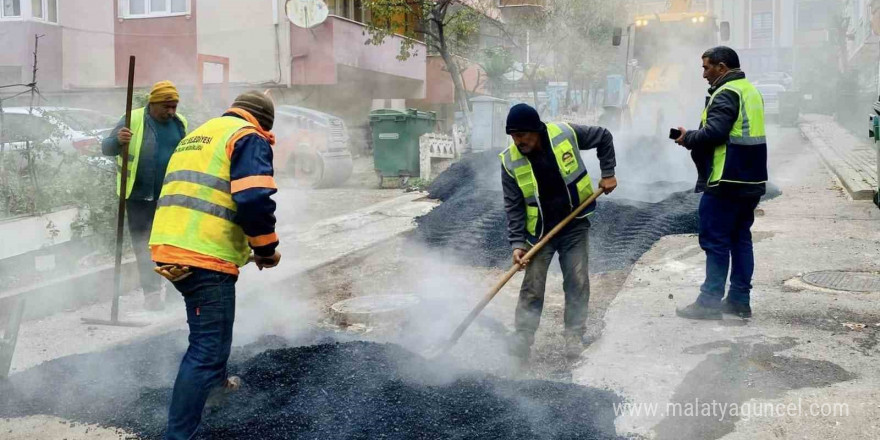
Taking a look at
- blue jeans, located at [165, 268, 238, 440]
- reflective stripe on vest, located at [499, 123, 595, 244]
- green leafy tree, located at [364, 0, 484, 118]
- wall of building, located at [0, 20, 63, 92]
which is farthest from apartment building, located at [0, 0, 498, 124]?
blue jeans, located at [165, 268, 238, 440]

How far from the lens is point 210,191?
326 centimetres

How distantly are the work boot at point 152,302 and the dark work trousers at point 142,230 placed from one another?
7 centimetres

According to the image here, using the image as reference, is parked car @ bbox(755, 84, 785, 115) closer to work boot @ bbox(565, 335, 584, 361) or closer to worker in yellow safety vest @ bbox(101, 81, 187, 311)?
work boot @ bbox(565, 335, 584, 361)

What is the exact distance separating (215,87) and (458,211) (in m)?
7.96

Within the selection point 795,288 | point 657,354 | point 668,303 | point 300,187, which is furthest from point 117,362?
point 300,187

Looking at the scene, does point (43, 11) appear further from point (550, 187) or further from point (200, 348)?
point (200, 348)

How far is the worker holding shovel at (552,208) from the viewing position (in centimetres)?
450

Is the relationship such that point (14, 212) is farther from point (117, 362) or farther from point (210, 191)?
point (210, 191)

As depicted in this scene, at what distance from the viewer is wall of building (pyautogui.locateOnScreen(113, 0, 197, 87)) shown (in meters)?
16.3

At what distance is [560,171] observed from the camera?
14.8 feet

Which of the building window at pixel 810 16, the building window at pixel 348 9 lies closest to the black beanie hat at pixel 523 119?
the building window at pixel 348 9

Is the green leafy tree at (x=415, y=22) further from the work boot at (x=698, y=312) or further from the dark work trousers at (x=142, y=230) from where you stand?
the work boot at (x=698, y=312)

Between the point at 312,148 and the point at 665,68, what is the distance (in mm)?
7799

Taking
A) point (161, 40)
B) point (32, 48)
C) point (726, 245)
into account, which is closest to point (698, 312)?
point (726, 245)
